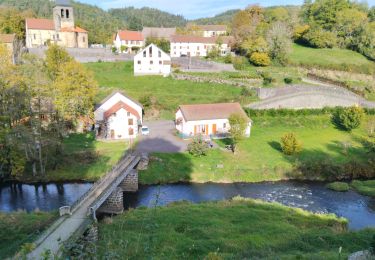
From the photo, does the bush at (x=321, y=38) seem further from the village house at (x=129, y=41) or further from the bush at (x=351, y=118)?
the village house at (x=129, y=41)

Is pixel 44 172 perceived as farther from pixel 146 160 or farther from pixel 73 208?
pixel 73 208

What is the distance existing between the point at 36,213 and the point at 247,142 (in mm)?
25633

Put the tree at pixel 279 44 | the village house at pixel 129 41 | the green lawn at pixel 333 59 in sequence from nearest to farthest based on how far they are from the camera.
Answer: the tree at pixel 279 44
the green lawn at pixel 333 59
the village house at pixel 129 41

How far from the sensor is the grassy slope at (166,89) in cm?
5412

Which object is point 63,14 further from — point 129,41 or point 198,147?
point 198,147

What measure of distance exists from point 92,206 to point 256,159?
68.8 feet

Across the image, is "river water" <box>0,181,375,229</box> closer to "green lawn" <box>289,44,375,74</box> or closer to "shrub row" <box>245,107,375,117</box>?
"shrub row" <box>245,107,375,117</box>

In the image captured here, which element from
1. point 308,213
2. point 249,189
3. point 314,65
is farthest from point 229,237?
point 314,65

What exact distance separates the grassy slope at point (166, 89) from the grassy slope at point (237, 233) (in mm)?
27537

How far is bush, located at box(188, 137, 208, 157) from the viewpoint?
124 feet

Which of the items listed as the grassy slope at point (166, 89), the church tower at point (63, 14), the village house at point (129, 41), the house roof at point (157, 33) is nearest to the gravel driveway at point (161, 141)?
the grassy slope at point (166, 89)

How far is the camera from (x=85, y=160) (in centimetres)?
3678

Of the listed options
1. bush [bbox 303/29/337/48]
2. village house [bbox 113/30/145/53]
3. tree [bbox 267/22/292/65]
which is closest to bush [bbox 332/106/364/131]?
tree [bbox 267/22/292/65]

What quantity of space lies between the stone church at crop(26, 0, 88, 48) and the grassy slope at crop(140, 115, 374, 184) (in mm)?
54086
